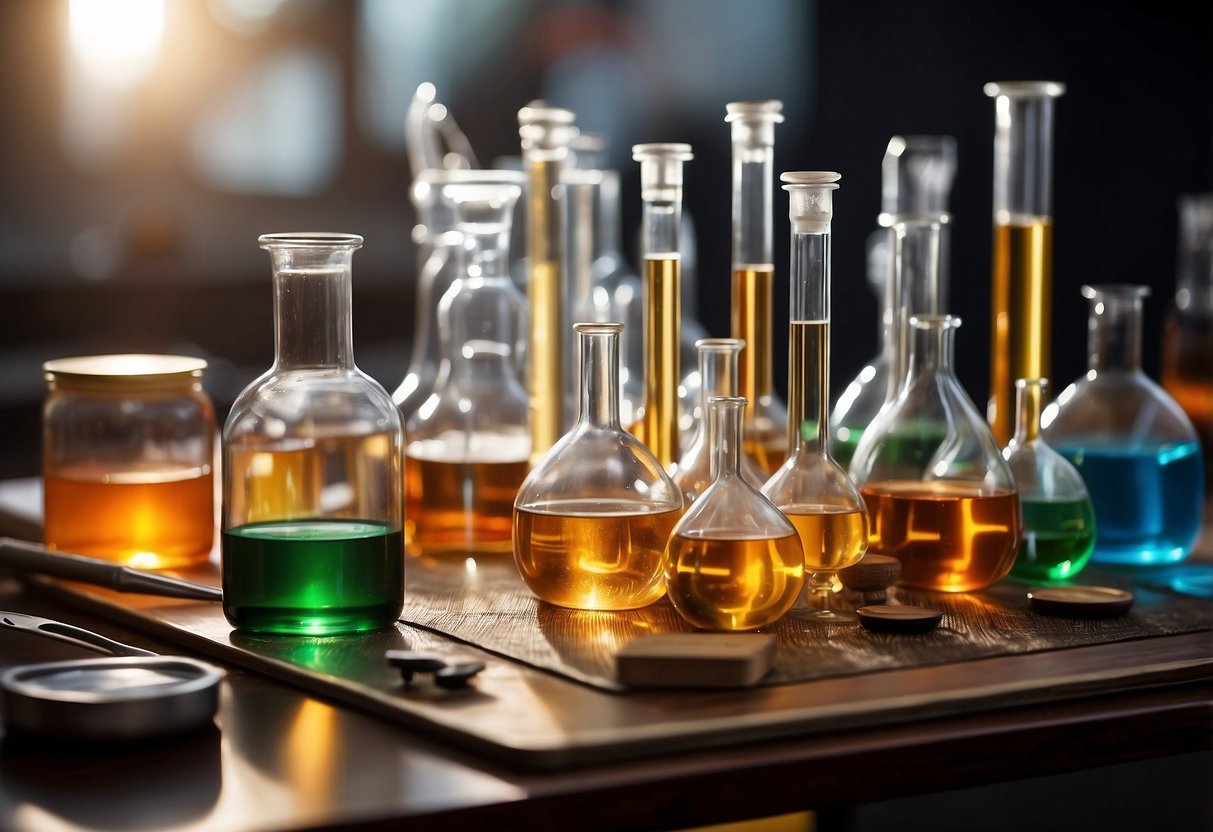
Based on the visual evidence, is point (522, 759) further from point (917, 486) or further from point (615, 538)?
point (917, 486)

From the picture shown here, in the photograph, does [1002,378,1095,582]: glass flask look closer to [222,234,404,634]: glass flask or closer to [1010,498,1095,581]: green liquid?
[1010,498,1095,581]: green liquid

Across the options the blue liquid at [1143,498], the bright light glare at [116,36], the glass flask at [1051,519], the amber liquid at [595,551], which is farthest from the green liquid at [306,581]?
the bright light glare at [116,36]

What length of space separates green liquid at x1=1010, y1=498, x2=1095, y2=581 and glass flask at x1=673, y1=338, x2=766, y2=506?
210 mm

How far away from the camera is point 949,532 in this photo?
1.22 metres

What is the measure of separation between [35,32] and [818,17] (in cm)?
235

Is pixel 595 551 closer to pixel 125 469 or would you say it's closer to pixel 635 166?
pixel 125 469

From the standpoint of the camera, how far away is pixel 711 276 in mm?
3850

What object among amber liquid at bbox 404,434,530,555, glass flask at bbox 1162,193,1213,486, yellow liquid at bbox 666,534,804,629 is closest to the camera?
yellow liquid at bbox 666,534,804,629

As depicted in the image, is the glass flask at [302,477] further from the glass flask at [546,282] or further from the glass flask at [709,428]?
the glass flask at [546,282]

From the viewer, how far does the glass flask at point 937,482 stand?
1.22m

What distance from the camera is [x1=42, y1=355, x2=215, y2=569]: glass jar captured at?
1.37m

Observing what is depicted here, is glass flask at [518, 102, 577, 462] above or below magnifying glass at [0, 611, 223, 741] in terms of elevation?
above

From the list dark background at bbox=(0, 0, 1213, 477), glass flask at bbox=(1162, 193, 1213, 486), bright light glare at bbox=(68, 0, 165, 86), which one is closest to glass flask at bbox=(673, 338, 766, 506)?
glass flask at bbox=(1162, 193, 1213, 486)

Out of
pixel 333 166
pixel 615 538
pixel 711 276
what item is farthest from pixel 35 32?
pixel 615 538
